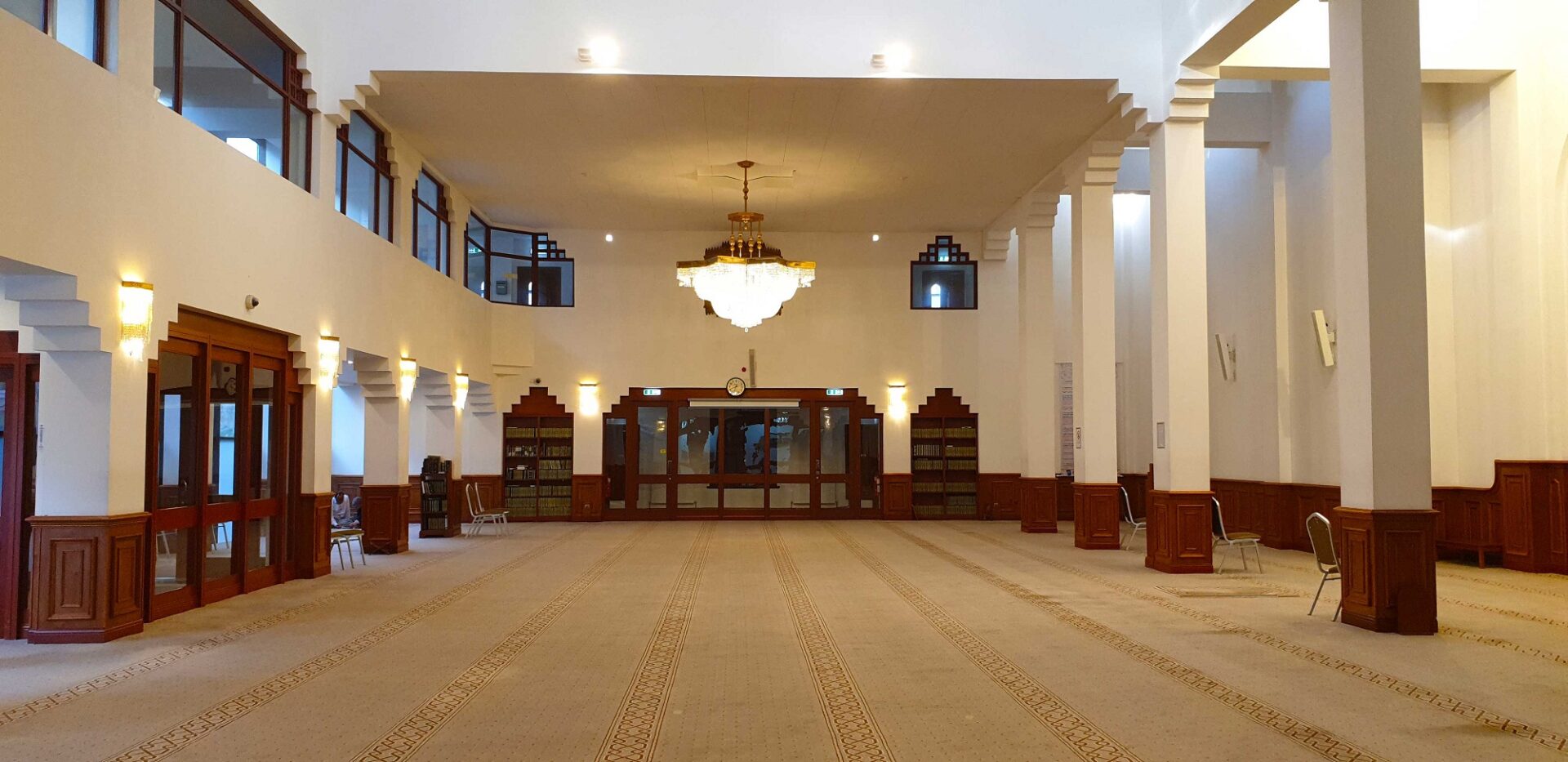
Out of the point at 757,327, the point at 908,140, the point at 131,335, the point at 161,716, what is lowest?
the point at 161,716

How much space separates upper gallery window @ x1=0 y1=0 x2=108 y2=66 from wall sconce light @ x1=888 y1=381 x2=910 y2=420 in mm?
13482

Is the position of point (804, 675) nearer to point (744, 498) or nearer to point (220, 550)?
point (220, 550)

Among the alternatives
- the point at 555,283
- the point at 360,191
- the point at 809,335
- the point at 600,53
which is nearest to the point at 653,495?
the point at 809,335

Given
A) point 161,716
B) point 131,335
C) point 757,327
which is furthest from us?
point 757,327

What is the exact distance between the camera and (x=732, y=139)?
13258 mm

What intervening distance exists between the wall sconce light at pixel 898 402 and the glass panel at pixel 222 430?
11.5 meters

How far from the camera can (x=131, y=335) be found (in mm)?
7395

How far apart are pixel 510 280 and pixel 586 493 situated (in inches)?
145

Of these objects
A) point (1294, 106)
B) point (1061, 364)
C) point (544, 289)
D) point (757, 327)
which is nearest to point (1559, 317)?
point (1294, 106)

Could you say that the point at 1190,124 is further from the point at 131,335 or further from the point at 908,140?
the point at 131,335

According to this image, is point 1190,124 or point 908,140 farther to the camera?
point 908,140

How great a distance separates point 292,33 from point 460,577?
505 centimetres

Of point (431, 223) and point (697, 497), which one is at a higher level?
point (431, 223)

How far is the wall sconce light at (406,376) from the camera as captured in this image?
13.1 m
